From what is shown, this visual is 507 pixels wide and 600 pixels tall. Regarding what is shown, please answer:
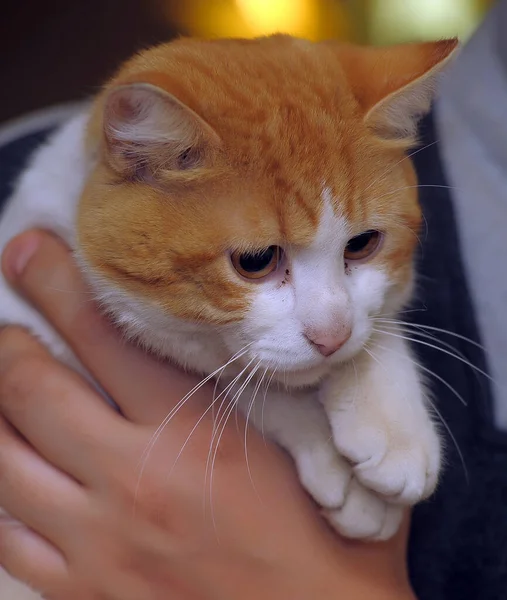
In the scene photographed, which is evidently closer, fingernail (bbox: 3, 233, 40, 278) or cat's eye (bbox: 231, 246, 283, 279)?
cat's eye (bbox: 231, 246, 283, 279)

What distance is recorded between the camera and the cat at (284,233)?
2.57 ft

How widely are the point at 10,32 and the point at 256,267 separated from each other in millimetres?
1868

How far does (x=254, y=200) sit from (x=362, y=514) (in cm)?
44

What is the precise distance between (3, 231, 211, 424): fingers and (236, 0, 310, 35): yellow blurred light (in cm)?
160

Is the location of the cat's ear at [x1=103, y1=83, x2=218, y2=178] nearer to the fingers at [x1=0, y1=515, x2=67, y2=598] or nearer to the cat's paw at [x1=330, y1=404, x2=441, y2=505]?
the cat's paw at [x1=330, y1=404, x2=441, y2=505]

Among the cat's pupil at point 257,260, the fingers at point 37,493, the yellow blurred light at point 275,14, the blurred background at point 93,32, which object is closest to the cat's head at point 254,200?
the cat's pupil at point 257,260

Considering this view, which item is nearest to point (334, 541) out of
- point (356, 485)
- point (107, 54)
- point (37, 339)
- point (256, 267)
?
point (356, 485)

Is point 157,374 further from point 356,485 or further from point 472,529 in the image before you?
point 472,529

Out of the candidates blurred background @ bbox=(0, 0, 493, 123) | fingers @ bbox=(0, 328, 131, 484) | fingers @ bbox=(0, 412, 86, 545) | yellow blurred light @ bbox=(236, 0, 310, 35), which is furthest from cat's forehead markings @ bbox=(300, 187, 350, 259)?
yellow blurred light @ bbox=(236, 0, 310, 35)

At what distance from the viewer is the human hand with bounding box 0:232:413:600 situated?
909 mm

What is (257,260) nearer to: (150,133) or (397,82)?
(150,133)

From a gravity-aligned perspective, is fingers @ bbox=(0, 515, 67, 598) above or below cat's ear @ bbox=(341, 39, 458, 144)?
below

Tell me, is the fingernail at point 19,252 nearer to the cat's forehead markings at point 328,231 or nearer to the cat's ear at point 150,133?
the cat's ear at point 150,133

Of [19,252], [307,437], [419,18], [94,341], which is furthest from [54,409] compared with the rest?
[419,18]
